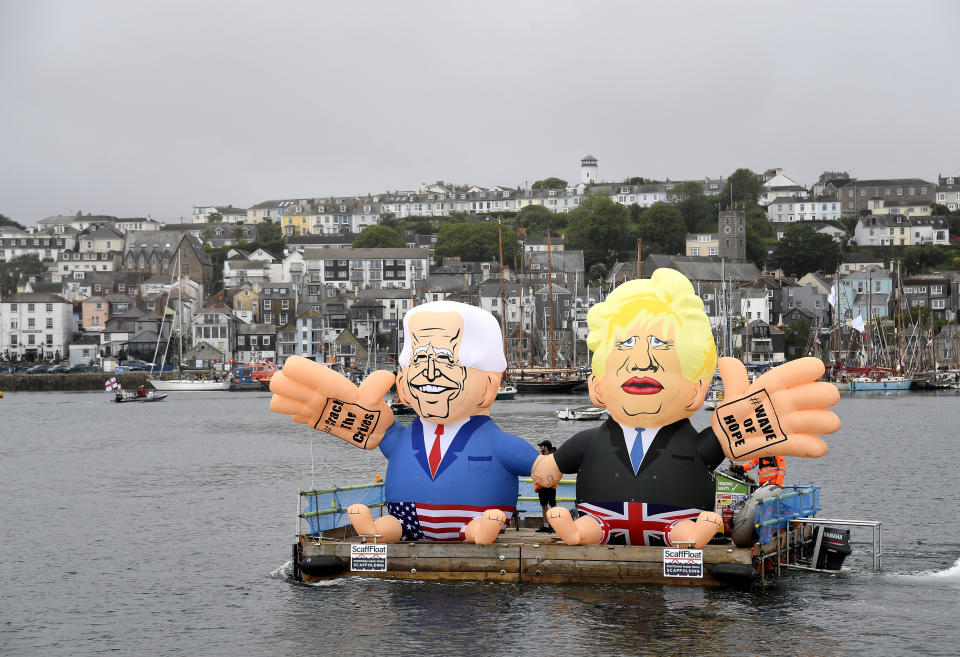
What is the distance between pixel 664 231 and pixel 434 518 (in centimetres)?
15906

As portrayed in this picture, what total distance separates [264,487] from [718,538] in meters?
22.6

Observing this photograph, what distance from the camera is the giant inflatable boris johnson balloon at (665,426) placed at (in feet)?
60.2

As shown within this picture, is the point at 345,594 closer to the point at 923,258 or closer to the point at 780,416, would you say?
the point at 780,416

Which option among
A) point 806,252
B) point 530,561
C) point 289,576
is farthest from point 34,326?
point 530,561

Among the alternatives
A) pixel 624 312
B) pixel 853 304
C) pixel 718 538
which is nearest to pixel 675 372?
pixel 624 312

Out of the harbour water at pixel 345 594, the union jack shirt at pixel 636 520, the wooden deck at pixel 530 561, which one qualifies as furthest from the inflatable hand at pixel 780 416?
the harbour water at pixel 345 594

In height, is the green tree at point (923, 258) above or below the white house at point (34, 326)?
above

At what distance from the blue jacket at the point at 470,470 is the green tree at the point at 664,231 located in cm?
15779

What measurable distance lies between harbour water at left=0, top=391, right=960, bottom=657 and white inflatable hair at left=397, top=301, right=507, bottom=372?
3.73 meters

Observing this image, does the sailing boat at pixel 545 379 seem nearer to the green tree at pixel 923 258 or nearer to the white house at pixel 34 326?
the white house at pixel 34 326

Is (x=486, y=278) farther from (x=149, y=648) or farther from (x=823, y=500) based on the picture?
(x=149, y=648)

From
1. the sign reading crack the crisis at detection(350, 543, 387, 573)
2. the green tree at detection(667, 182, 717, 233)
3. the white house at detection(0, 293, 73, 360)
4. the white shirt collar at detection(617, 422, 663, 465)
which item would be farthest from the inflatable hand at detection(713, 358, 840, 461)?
the green tree at detection(667, 182, 717, 233)

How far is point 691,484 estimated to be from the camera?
18.6 meters

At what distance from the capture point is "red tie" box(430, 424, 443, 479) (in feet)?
64.5
